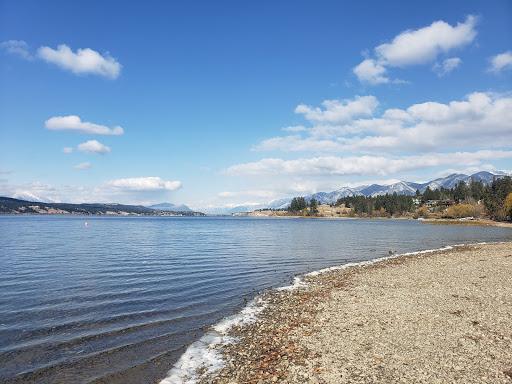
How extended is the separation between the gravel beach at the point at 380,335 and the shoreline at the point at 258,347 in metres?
0.05

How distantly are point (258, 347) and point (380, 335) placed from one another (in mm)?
5381

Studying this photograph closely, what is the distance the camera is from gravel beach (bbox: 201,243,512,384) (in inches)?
525

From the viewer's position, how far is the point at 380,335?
17.1m

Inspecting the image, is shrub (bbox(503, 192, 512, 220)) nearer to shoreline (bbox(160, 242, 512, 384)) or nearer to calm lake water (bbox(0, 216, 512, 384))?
calm lake water (bbox(0, 216, 512, 384))

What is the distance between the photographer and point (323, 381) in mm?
12844

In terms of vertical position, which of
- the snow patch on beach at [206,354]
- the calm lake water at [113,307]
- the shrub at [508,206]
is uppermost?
the shrub at [508,206]

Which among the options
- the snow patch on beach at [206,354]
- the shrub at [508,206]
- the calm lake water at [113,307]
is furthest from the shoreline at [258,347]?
the shrub at [508,206]

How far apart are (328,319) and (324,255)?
114ft

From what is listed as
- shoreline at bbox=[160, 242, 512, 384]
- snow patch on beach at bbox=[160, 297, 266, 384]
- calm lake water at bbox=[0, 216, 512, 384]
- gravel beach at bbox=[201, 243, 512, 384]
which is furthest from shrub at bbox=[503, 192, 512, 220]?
snow patch on beach at bbox=[160, 297, 266, 384]

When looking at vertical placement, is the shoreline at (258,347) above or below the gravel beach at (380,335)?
below

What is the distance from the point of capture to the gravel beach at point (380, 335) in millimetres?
13328

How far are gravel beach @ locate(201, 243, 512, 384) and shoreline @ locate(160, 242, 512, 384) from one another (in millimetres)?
49

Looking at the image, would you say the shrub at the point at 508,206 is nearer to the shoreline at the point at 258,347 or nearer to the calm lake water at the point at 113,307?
the calm lake water at the point at 113,307

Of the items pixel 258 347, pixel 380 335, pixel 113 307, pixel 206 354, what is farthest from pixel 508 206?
pixel 206 354
